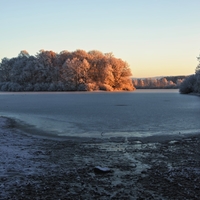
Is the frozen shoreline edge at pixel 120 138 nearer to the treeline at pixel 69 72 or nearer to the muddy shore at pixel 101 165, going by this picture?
the muddy shore at pixel 101 165

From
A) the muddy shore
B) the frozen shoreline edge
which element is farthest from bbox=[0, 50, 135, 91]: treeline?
the muddy shore

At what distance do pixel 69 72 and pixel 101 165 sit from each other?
82.1m

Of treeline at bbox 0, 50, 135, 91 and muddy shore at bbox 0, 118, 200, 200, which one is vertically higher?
treeline at bbox 0, 50, 135, 91

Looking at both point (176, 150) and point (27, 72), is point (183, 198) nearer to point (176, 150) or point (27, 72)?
point (176, 150)

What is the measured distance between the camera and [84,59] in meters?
90.7

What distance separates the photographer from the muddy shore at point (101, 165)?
586 centimetres

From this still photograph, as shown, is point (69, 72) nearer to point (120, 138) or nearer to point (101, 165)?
point (120, 138)

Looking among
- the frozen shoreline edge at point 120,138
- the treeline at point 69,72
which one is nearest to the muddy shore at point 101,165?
the frozen shoreline edge at point 120,138

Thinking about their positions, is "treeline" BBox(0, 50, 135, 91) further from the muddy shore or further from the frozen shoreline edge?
the muddy shore

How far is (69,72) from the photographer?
88688mm

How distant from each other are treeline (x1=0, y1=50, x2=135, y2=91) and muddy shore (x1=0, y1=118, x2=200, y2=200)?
2986 inches

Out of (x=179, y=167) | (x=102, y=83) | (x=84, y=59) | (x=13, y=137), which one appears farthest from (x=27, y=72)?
(x=179, y=167)

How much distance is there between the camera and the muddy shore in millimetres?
5859

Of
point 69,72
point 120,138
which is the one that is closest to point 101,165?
point 120,138
